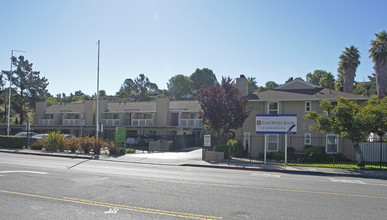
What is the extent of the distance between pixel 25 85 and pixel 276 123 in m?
60.2

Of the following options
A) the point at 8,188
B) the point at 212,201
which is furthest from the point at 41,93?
the point at 212,201

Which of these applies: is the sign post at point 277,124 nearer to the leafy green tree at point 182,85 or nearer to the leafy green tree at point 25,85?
the leafy green tree at point 25,85

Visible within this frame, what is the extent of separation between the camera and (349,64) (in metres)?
37.8

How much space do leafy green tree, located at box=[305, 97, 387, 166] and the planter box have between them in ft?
21.3

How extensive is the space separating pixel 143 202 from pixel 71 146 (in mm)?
20547

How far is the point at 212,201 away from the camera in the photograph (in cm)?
828

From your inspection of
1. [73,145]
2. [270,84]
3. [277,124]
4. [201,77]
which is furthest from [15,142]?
[201,77]

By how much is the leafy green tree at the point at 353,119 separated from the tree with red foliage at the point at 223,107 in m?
6.48

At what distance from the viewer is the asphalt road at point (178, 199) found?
706 centimetres

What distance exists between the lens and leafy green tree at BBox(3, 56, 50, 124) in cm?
6128

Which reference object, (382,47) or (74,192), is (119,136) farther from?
(382,47)

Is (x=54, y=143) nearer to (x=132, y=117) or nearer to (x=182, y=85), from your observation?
(x=132, y=117)

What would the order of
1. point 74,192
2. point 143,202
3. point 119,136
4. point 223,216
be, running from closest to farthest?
→ point 223,216
point 143,202
point 74,192
point 119,136

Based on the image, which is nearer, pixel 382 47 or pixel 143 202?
pixel 143 202
